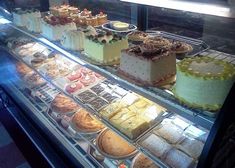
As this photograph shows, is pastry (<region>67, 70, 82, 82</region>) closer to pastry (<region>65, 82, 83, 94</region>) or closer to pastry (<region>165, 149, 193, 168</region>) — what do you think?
pastry (<region>65, 82, 83, 94</region>)

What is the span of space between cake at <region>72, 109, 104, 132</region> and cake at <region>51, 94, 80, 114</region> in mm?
178

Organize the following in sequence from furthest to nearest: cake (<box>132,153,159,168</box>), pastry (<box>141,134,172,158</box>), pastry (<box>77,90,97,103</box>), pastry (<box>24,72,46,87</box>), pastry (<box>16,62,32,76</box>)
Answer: pastry (<box>16,62,32,76</box>), pastry (<box>24,72,46,87</box>), pastry (<box>77,90,97,103</box>), cake (<box>132,153,159,168</box>), pastry (<box>141,134,172,158</box>)

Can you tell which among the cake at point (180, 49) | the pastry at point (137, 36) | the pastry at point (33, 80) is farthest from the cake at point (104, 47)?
the pastry at point (33, 80)

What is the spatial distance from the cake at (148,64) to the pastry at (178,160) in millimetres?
533

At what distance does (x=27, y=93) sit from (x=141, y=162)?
1986 millimetres

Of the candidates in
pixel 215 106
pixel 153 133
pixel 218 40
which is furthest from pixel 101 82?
pixel 218 40

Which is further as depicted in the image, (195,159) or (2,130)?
(2,130)

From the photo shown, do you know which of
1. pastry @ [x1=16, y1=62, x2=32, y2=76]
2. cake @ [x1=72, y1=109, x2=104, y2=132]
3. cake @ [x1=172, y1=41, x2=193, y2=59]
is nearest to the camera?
cake @ [x1=172, y1=41, x2=193, y2=59]

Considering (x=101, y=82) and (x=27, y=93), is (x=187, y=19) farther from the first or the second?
(x=27, y=93)

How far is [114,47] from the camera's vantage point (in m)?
2.14

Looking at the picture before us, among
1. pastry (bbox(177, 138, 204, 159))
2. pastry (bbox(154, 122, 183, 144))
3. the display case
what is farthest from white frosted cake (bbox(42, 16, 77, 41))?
pastry (bbox(177, 138, 204, 159))

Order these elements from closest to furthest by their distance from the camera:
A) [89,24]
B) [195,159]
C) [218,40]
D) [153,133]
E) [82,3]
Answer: [195,159] → [153,133] → [89,24] → [218,40] → [82,3]

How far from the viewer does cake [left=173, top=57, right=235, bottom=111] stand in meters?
1.39

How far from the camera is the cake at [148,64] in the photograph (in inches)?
68.0
